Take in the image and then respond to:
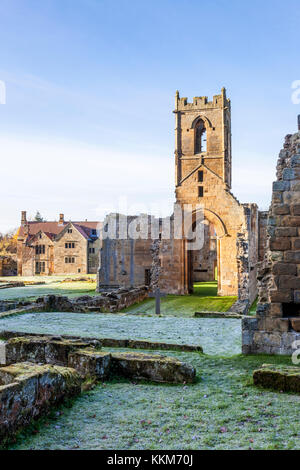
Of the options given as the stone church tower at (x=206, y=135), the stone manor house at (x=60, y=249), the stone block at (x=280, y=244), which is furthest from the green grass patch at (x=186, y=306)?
the stone manor house at (x=60, y=249)

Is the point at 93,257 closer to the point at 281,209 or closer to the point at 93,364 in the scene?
the point at 281,209

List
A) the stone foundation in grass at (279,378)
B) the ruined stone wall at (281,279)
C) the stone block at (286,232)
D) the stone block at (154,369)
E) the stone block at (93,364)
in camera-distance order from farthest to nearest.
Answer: the stone block at (286,232) < the ruined stone wall at (281,279) < the stone block at (93,364) < the stone block at (154,369) < the stone foundation in grass at (279,378)

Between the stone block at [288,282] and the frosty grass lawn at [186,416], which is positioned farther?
the stone block at [288,282]

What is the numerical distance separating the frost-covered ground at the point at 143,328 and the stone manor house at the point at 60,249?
42156mm

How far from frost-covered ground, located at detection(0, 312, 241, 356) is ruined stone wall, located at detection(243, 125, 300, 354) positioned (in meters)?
0.80

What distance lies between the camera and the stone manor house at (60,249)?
55.0 m

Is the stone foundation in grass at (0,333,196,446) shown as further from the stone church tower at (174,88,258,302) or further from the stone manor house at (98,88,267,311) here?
the stone manor house at (98,88,267,311)

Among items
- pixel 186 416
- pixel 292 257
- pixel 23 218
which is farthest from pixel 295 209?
pixel 23 218

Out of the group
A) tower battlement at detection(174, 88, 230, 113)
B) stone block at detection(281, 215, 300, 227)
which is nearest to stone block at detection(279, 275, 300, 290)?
stone block at detection(281, 215, 300, 227)

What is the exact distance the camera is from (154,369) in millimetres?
5750

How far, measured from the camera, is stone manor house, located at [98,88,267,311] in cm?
2659

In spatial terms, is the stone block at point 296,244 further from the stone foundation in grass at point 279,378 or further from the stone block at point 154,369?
the stone block at point 154,369

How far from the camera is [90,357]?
5.90 meters

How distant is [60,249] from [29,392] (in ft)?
173
